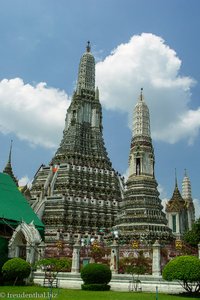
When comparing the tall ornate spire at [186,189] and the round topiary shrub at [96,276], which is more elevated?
the tall ornate spire at [186,189]

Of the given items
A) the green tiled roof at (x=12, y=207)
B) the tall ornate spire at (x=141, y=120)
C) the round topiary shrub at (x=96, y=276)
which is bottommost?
the round topiary shrub at (x=96, y=276)

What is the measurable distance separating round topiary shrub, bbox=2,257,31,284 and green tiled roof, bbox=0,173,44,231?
869 cm

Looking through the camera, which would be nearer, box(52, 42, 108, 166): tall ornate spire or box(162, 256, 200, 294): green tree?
box(162, 256, 200, 294): green tree

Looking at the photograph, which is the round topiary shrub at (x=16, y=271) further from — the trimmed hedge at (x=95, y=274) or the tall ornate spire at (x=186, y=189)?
the tall ornate spire at (x=186, y=189)

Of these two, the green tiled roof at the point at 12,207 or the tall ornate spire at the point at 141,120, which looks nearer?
the green tiled roof at the point at 12,207

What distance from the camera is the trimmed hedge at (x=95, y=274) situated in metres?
25.7

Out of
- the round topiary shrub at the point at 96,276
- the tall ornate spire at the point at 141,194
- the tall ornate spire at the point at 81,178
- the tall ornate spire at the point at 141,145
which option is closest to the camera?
the round topiary shrub at the point at 96,276

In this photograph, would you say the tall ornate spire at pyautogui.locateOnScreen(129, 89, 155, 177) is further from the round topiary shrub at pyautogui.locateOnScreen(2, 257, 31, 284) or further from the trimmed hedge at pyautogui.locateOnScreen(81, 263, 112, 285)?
the round topiary shrub at pyautogui.locateOnScreen(2, 257, 31, 284)

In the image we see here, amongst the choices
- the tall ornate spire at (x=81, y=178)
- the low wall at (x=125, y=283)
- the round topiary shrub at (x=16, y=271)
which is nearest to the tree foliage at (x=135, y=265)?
the low wall at (x=125, y=283)

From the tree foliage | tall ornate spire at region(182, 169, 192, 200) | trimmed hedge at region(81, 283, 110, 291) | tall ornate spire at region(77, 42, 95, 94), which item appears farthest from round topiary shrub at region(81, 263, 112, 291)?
tall ornate spire at region(77, 42, 95, 94)

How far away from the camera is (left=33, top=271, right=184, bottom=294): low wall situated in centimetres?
2649

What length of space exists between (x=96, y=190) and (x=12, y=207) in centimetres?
3109

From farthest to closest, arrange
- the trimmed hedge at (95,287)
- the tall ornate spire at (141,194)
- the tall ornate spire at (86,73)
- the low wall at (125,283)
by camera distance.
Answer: the tall ornate spire at (86,73) → the tall ornate spire at (141,194) → the low wall at (125,283) → the trimmed hedge at (95,287)

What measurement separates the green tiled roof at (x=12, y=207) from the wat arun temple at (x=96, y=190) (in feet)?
29.2
